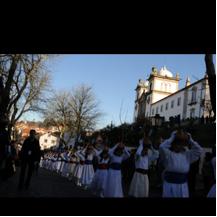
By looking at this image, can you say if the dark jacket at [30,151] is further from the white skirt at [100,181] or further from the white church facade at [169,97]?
the white church facade at [169,97]

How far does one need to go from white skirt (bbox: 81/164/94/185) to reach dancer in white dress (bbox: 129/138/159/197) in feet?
18.6

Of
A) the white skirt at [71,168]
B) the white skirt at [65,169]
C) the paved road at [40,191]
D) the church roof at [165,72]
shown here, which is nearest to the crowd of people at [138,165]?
the paved road at [40,191]

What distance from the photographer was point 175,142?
340 inches

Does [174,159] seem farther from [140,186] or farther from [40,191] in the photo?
[40,191]

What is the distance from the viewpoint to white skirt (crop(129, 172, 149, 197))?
11477 millimetres

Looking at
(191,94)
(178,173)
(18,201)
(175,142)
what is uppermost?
(191,94)

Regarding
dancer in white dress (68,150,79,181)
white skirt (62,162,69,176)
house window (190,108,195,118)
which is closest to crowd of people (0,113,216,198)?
dancer in white dress (68,150,79,181)

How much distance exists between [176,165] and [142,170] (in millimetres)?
3235

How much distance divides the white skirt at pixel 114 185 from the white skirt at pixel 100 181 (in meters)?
0.86

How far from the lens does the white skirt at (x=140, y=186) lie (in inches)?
452
